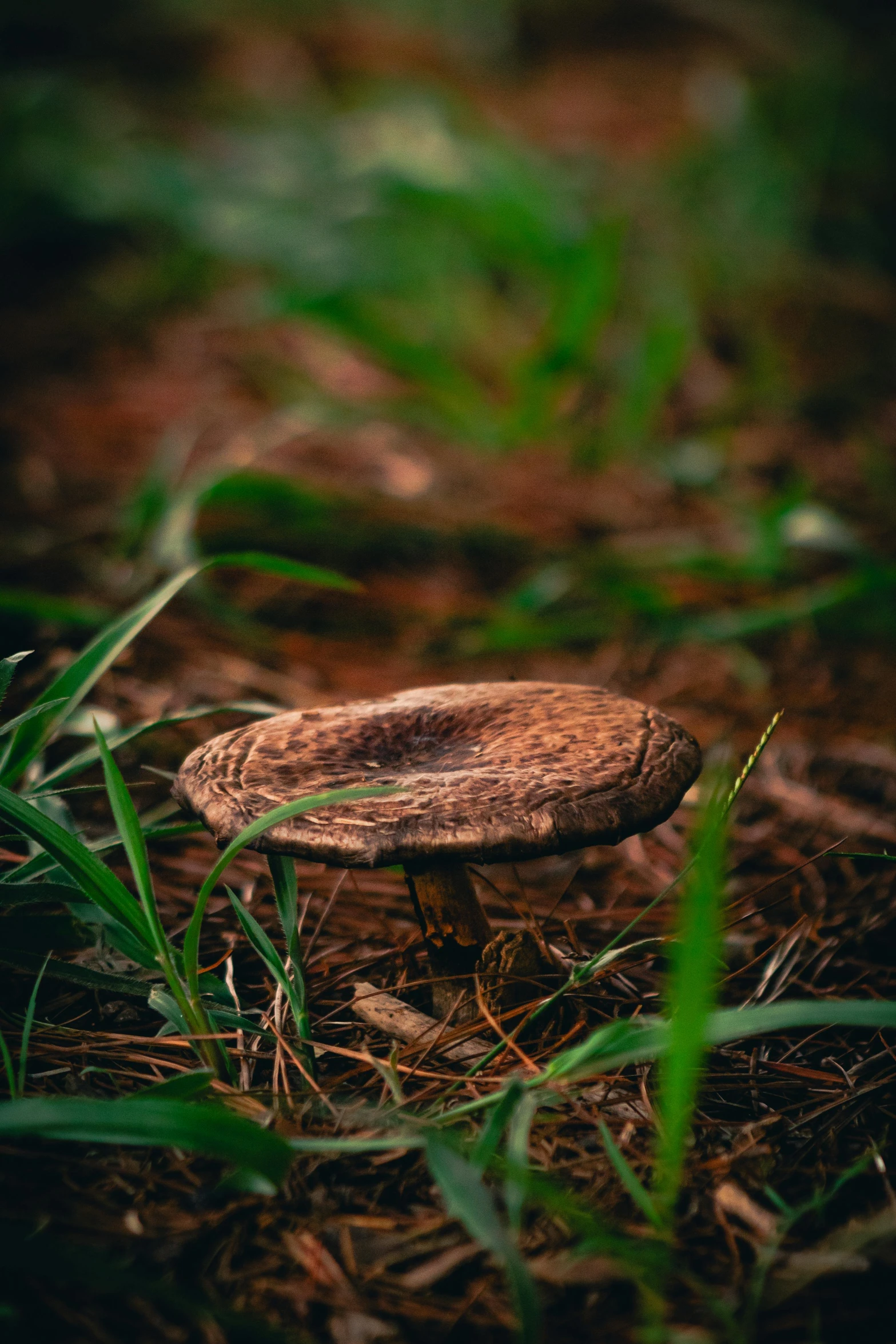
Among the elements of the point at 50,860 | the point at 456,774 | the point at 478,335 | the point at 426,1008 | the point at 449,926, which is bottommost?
the point at 426,1008

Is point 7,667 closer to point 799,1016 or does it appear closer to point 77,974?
point 77,974

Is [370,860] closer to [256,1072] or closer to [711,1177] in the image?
[256,1072]

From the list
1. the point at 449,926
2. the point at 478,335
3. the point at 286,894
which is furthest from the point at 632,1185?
the point at 478,335

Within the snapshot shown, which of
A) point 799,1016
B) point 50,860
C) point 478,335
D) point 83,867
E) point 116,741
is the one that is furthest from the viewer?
point 478,335

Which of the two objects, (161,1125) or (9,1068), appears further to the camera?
(9,1068)

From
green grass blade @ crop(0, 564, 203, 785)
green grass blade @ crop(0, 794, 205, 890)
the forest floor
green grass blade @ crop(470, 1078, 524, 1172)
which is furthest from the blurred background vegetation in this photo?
green grass blade @ crop(470, 1078, 524, 1172)

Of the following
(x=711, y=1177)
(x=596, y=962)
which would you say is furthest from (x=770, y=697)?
(x=711, y=1177)
